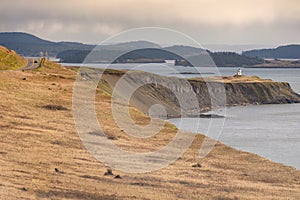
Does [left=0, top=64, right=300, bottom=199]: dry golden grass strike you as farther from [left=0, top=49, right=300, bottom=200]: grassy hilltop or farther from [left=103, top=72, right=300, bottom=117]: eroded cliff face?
[left=103, top=72, right=300, bottom=117]: eroded cliff face

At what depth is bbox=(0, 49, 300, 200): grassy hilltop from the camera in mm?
→ 23688

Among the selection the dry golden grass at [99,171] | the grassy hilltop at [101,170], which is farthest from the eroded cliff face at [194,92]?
the dry golden grass at [99,171]

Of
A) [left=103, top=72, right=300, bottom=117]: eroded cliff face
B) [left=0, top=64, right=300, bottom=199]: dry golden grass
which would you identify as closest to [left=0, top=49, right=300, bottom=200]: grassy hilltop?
[left=0, top=64, right=300, bottom=199]: dry golden grass

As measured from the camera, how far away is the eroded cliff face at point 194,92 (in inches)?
3740

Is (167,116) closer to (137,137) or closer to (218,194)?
(137,137)

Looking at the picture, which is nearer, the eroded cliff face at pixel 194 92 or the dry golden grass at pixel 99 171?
the dry golden grass at pixel 99 171

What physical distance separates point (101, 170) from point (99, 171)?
0.29 m

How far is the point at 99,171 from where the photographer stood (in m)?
27.6

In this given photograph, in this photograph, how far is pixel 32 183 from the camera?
2359 centimetres

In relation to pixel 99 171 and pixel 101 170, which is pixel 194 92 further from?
pixel 99 171

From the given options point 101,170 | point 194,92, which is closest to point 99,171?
point 101,170

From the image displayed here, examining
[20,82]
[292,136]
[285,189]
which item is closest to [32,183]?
[285,189]

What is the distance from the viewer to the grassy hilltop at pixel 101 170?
23688 millimetres

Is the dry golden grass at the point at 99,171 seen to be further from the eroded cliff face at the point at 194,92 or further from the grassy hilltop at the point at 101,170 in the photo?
the eroded cliff face at the point at 194,92
